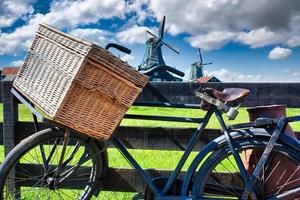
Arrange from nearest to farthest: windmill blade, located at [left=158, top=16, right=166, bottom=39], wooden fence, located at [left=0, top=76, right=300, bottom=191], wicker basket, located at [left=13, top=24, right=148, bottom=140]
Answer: wicker basket, located at [left=13, top=24, right=148, bottom=140], wooden fence, located at [left=0, top=76, right=300, bottom=191], windmill blade, located at [left=158, top=16, right=166, bottom=39]

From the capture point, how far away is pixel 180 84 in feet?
12.5

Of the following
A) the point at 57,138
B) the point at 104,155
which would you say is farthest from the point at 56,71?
the point at 104,155

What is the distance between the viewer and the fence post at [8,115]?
12.6 ft

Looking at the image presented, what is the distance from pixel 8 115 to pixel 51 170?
760 millimetres

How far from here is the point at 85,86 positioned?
9.13ft

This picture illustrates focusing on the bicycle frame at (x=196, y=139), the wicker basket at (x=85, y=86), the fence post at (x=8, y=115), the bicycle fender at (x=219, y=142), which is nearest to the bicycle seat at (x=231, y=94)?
the bicycle frame at (x=196, y=139)

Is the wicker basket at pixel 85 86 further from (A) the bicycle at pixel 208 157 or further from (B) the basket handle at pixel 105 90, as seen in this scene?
(A) the bicycle at pixel 208 157

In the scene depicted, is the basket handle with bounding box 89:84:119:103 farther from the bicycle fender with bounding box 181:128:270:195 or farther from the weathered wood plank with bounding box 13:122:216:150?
the weathered wood plank with bounding box 13:122:216:150

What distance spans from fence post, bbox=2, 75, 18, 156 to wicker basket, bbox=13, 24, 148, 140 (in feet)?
3.25

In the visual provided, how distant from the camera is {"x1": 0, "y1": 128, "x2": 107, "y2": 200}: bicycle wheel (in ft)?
10.4

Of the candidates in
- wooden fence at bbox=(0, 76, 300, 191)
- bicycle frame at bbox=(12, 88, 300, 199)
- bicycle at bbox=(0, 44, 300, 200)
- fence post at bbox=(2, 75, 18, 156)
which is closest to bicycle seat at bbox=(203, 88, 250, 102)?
bicycle at bbox=(0, 44, 300, 200)

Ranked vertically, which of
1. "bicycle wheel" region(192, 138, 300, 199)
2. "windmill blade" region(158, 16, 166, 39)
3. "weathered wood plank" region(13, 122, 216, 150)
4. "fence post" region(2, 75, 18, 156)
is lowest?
"bicycle wheel" region(192, 138, 300, 199)

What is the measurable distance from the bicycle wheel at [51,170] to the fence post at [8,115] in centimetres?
26

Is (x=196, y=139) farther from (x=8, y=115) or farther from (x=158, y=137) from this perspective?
(x=8, y=115)
